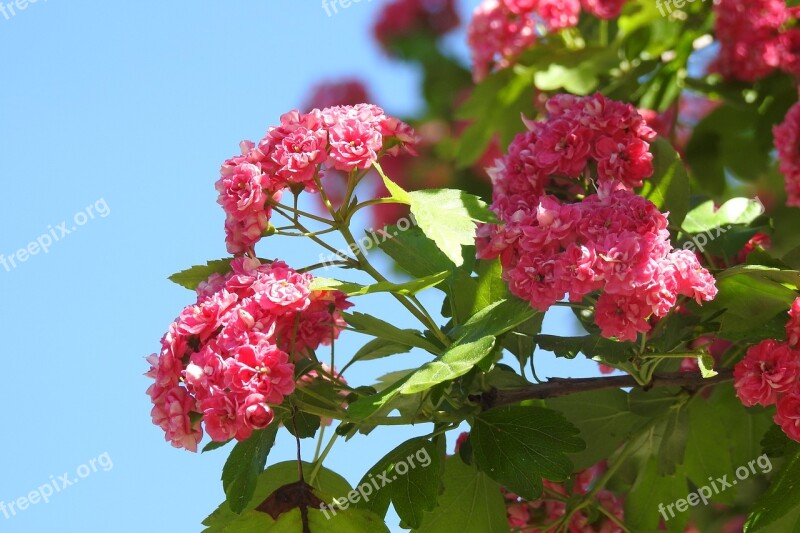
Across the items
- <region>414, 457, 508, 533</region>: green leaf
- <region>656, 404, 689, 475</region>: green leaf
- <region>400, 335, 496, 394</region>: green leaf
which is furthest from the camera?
<region>656, 404, 689, 475</region>: green leaf

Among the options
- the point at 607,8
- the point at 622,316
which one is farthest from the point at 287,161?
the point at 607,8

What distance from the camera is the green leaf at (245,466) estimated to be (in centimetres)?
205

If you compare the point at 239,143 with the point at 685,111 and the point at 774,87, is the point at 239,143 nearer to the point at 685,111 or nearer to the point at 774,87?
the point at 774,87

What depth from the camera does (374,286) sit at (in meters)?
1.97

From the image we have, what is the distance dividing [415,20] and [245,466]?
12.5 ft

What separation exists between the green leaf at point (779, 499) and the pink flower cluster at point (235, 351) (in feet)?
2.91

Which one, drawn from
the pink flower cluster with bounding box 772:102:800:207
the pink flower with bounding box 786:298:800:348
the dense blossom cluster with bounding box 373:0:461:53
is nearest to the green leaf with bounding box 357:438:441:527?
the pink flower with bounding box 786:298:800:348

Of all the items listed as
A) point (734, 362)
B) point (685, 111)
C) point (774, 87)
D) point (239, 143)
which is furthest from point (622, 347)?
point (685, 111)

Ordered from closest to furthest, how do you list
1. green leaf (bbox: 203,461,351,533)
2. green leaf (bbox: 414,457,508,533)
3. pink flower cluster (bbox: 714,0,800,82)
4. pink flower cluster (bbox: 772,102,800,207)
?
green leaf (bbox: 203,461,351,533)
green leaf (bbox: 414,457,508,533)
pink flower cluster (bbox: 772,102,800,207)
pink flower cluster (bbox: 714,0,800,82)

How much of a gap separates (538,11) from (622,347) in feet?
6.50

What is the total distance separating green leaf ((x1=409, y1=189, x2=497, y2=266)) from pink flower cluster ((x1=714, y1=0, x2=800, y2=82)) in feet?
5.73

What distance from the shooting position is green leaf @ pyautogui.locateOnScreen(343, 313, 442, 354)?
2127mm

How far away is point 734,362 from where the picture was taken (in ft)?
8.09

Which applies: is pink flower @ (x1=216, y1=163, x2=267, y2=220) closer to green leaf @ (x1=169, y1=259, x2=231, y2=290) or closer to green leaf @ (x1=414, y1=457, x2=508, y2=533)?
green leaf @ (x1=169, y1=259, x2=231, y2=290)
